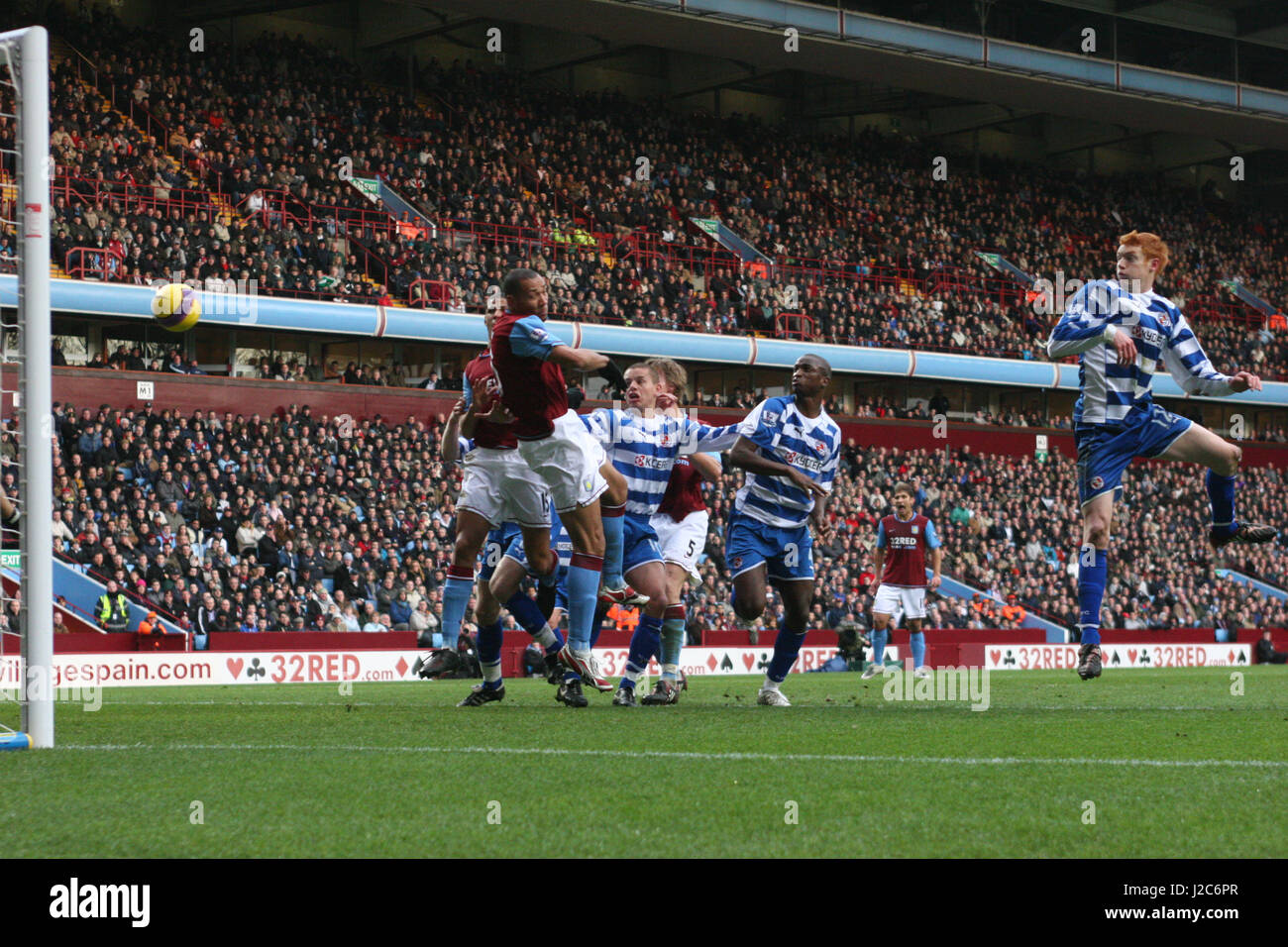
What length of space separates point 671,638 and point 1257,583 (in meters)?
32.9

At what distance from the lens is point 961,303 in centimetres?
4350

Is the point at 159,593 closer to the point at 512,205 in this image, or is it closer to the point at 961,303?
the point at 512,205

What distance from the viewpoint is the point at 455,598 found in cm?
1112

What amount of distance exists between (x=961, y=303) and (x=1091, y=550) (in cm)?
3408

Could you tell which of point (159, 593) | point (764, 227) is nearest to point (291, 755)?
point (159, 593)

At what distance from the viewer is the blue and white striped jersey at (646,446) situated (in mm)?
11758

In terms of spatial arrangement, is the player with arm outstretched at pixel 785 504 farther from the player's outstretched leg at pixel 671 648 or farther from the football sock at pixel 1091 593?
the football sock at pixel 1091 593

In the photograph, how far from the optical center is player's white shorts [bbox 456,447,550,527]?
10.3 m

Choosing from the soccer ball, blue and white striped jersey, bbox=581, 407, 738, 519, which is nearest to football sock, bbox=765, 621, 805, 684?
blue and white striped jersey, bbox=581, 407, 738, 519

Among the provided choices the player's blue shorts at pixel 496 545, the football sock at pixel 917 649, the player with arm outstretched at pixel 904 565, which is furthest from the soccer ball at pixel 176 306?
the player's blue shorts at pixel 496 545

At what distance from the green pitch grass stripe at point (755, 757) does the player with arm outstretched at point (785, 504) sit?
4089 mm

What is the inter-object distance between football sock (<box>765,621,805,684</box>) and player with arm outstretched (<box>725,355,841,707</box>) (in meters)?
0.05

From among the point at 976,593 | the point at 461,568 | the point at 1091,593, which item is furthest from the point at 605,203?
the point at 1091,593

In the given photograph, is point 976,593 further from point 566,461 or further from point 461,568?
point 566,461
